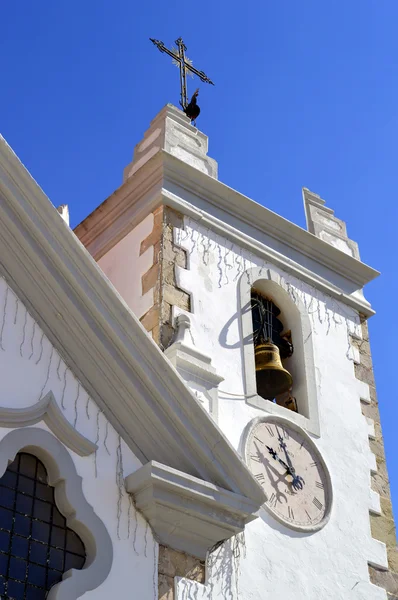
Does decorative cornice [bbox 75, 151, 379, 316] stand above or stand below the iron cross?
below

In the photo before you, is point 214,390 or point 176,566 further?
point 214,390

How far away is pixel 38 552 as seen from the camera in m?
10.1

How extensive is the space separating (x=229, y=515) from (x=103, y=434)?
1287mm

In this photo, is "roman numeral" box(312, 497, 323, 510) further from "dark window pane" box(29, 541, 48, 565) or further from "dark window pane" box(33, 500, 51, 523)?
"dark window pane" box(29, 541, 48, 565)

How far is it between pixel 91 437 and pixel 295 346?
4.34 m

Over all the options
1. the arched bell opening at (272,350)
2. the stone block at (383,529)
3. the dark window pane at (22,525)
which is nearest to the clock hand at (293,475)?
the arched bell opening at (272,350)

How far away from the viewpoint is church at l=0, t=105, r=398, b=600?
34.4 feet

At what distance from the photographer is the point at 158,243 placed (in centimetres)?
1401

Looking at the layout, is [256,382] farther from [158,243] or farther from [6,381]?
[6,381]

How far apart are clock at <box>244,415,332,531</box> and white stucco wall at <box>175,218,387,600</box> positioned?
0.11 m

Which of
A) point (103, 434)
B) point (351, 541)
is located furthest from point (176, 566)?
point (351, 541)

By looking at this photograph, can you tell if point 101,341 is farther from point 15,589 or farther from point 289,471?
point 289,471

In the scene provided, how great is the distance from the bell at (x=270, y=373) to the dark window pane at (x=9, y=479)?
4.07 m

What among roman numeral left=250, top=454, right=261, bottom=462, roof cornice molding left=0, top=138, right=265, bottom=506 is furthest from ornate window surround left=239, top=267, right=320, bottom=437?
roof cornice molding left=0, top=138, right=265, bottom=506
